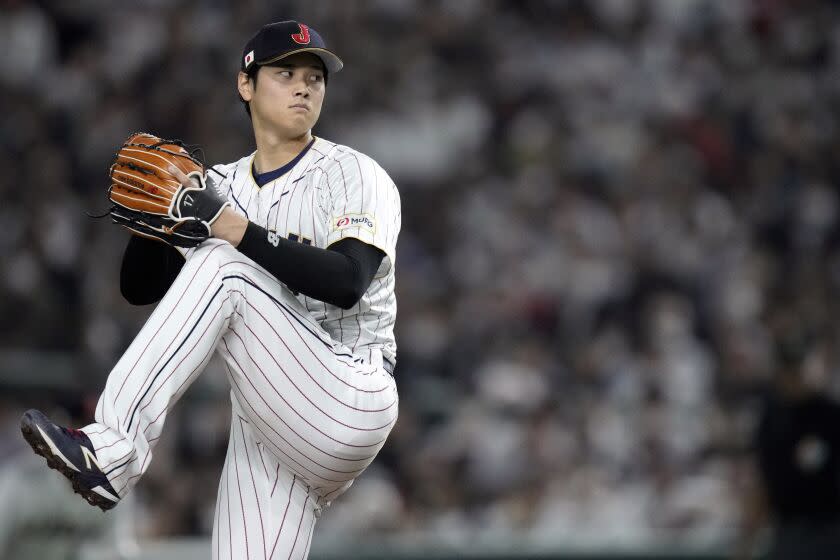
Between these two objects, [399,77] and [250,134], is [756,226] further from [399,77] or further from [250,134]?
[250,134]

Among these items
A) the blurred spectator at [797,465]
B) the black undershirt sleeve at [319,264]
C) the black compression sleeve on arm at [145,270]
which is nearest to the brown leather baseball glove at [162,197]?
the black undershirt sleeve at [319,264]

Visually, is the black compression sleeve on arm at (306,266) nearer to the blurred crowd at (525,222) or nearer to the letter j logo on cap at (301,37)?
the letter j logo on cap at (301,37)

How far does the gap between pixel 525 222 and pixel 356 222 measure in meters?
5.14

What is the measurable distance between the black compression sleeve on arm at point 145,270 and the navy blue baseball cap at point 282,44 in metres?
0.51

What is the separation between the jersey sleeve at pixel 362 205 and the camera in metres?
2.93

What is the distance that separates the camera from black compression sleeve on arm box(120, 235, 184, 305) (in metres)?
3.12

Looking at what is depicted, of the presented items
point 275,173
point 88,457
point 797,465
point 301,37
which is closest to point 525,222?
point 797,465

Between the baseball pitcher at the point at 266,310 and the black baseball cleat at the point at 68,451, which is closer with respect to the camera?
the black baseball cleat at the point at 68,451

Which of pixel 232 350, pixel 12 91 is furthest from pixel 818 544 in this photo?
pixel 12 91

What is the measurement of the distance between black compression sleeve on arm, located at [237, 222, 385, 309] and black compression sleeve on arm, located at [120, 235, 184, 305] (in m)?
0.41

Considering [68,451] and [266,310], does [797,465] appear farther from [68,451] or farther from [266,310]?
[68,451]

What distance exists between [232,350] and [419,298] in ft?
14.9

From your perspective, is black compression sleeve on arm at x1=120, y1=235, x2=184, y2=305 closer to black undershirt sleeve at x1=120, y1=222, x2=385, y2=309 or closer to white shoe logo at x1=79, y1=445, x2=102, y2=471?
black undershirt sleeve at x1=120, y1=222, x2=385, y2=309

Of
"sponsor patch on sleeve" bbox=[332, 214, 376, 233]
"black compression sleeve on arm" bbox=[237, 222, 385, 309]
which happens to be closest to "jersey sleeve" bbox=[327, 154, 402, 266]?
"sponsor patch on sleeve" bbox=[332, 214, 376, 233]
